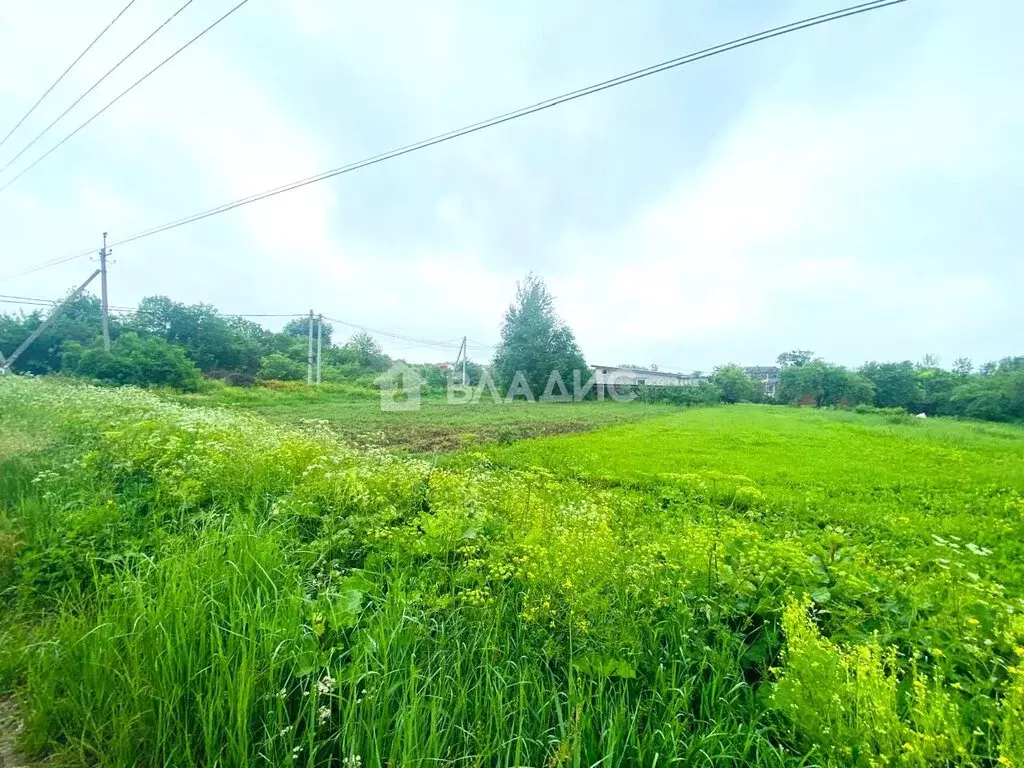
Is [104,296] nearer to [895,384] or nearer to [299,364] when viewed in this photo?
[299,364]

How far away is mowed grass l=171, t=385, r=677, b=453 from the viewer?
712 centimetres

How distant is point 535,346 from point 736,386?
10.2 m

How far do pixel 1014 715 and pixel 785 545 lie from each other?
862 mm

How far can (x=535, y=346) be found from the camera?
58.6 ft

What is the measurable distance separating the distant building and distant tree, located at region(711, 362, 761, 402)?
2.85ft

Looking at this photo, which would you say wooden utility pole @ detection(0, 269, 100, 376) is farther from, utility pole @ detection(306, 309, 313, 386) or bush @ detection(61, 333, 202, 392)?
utility pole @ detection(306, 309, 313, 386)

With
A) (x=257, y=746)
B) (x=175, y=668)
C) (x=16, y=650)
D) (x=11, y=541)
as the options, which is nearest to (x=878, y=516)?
(x=257, y=746)

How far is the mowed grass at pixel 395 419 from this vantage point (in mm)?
7117

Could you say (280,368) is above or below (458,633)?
above

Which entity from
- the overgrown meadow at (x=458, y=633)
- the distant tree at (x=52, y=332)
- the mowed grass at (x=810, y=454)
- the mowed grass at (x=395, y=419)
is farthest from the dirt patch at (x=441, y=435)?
the distant tree at (x=52, y=332)

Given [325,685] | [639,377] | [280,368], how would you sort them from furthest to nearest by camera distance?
[639,377] → [280,368] → [325,685]

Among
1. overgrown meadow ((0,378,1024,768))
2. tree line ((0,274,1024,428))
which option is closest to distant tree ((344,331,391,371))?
tree line ((0,274,1024,428))

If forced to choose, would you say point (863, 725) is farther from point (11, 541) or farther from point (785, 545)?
point (11, 541)

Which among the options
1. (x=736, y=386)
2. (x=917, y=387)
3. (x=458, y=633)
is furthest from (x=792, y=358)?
(x=458, y=633)
